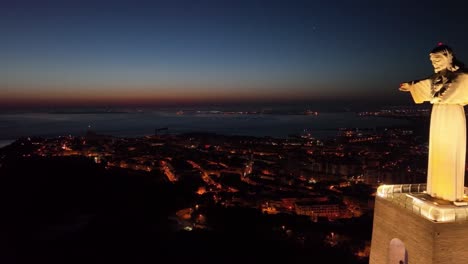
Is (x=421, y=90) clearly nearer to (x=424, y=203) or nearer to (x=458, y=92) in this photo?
(x=458, y=92)

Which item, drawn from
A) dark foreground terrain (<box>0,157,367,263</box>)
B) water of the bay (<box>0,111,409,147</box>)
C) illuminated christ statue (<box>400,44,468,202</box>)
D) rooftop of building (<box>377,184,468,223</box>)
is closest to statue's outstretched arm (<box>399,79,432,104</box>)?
illuminated christ statue (<box>400,44,468,202</box>)

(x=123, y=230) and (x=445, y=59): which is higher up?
(x=445, y=59)

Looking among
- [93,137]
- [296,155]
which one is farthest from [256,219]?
[93,137]

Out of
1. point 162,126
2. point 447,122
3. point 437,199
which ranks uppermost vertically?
point 447,122

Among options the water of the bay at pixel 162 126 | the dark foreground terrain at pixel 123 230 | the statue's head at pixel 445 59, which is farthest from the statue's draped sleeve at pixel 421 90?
the water of the bay at pixel 162 126

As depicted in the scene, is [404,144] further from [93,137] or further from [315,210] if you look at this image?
[93,137]

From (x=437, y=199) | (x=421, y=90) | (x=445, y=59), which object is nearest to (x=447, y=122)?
(x=421, y=90)

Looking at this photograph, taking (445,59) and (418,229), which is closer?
(418,229)

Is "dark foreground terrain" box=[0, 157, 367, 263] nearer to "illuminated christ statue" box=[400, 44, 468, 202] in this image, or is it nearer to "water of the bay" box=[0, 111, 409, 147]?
"illuminated christ statue" box=[400, 44, 468, 202]
